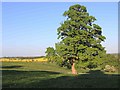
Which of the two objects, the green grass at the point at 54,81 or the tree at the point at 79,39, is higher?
the tree at the point at 79,39

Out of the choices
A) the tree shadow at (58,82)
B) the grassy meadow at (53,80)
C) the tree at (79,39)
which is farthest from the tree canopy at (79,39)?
the tree shadow at (58,82)

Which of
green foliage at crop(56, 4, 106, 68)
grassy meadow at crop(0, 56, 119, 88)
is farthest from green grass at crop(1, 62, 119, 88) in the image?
green foliage at crop(56, 4, 106, 68)

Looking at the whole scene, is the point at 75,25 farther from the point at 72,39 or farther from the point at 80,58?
the point at 80,58

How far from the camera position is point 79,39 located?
51000 millimetres

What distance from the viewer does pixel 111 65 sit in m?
84.5

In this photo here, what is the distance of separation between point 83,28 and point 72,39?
12.2ft

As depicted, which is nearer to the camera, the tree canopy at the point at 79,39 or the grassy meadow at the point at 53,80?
the grassy meadow at the point at 53,80

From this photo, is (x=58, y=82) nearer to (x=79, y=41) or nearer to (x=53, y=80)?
(x=53, y=80)

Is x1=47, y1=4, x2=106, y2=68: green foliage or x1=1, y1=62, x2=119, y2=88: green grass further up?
x1=47, y1=4, x2=106, y2=68: green foliage

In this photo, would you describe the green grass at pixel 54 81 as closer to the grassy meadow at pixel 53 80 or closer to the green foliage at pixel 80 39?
the grassy meadow at pixel 53 80

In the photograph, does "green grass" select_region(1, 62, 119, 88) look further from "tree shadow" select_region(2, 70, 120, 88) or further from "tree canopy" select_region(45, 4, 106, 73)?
"tree canopy" select_region(45, 4, 106, 73)

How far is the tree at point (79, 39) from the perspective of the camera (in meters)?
51.4

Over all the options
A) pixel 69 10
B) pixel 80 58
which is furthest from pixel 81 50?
pixel 69 10

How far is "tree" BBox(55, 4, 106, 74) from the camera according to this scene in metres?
51.4
